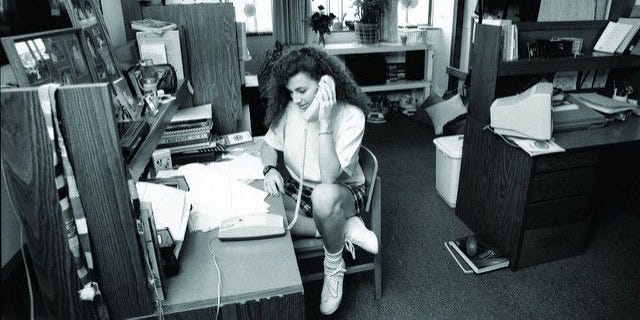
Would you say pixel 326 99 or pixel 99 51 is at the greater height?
pixel 99 51

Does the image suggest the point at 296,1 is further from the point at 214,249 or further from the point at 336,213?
the point at 214,249

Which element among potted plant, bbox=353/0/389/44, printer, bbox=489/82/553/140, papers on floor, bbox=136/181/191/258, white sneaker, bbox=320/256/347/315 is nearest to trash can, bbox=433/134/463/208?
printer, bbox=489/82/553/140

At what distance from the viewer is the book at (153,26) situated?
6.34 feet

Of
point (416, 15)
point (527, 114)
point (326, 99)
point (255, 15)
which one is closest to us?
point (326, 99)

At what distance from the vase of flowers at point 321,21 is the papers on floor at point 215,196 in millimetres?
3005

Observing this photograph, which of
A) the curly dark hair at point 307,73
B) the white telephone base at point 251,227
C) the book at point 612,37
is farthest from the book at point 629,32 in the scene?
the white telephone base at point 251,227

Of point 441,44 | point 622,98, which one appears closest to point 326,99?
point 622,98

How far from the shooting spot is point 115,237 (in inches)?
34.8

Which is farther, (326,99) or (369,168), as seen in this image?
(369,168)

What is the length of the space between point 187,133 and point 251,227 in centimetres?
89

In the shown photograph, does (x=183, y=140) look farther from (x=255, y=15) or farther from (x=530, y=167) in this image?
(x=255, y=15)

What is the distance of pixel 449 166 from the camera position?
108 inches

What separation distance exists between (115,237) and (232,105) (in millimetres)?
1463

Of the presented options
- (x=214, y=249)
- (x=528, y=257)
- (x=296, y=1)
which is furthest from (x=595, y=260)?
(x=296, y=1)
